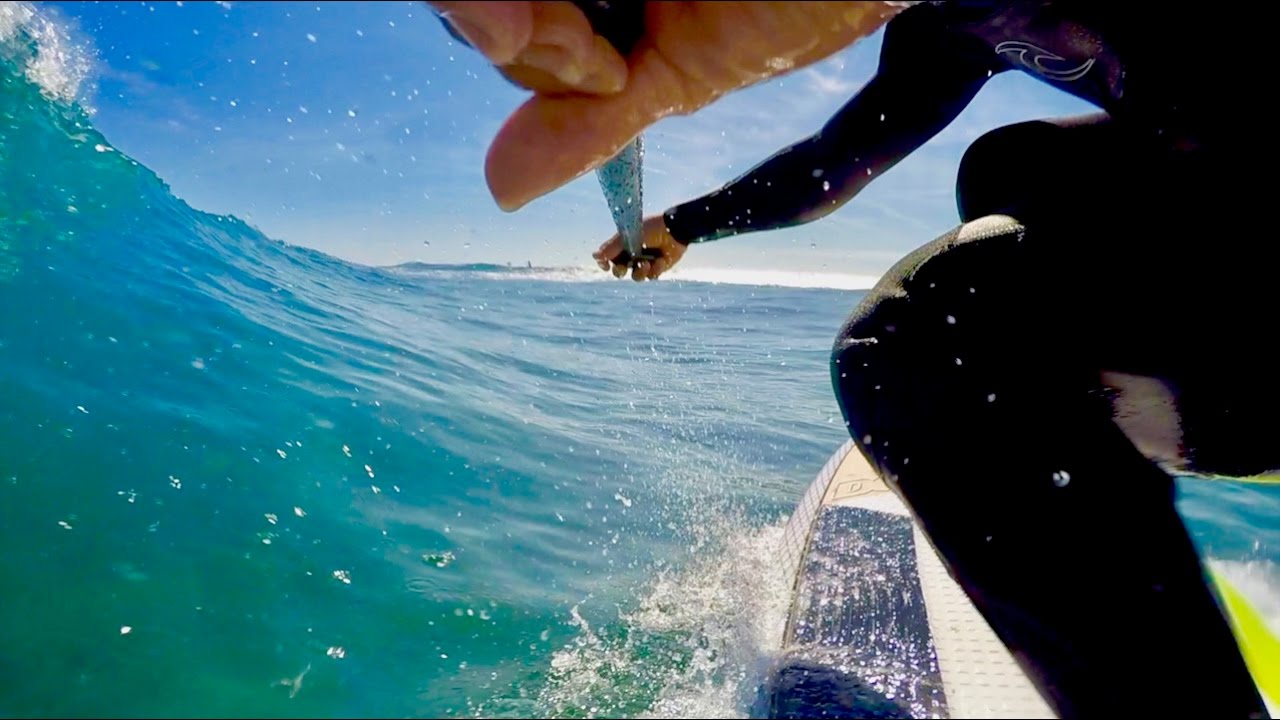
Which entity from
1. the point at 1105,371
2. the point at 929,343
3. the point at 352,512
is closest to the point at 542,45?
the point at 929,343

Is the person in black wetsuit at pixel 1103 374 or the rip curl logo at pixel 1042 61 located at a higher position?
the rip curl logo at pixel 1042 61

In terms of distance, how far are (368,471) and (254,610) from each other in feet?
4.66

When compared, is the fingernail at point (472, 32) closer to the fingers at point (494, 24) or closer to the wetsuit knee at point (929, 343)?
the fingers at point (494, 24)

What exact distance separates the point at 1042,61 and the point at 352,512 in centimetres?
294

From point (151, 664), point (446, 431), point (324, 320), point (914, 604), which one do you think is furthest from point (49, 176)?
point (914, 604)

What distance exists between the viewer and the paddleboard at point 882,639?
1.38m

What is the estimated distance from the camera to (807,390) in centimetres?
769

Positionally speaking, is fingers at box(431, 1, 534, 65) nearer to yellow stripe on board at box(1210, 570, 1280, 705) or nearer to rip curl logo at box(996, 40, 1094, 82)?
rip curl logo at box(996, 40, 1094, 82)

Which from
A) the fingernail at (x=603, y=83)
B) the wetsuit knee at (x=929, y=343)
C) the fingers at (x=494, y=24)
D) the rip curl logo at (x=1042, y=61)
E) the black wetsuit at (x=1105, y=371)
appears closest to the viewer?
the fingers at (x=494, y=24)

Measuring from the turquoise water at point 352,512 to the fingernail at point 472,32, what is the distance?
1.49 meters

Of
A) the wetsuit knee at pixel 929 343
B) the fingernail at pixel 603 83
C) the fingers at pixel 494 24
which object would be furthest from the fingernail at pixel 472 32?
the wetsuit knee at pixel 929 343

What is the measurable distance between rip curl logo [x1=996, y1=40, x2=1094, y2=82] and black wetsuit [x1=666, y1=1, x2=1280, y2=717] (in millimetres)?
→ 44

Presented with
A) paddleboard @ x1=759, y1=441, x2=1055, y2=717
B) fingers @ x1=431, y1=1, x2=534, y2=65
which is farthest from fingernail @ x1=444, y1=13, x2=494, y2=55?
paddleboard @ x1=759, y1=441, x2=1055, y2=717

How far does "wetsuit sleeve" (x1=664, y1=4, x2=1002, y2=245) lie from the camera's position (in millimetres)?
1351
